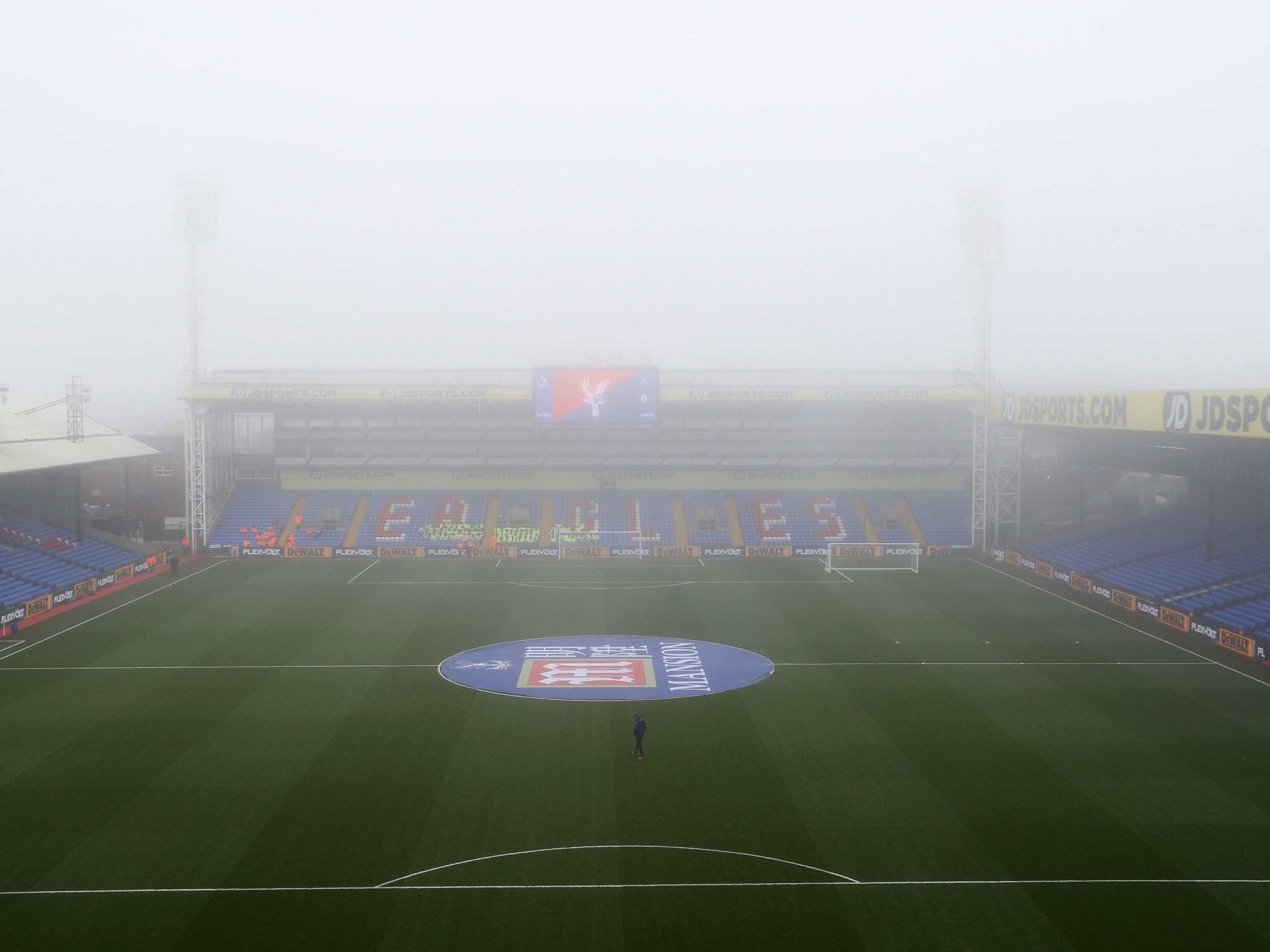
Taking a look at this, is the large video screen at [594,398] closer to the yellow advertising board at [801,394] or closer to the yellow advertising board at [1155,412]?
the yellow advertising board at [801,394]

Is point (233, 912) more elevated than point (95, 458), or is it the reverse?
point (95, 458)

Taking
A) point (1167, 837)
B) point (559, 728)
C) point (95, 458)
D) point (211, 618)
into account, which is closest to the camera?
point (1167, 837)

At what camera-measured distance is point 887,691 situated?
26.0 meters

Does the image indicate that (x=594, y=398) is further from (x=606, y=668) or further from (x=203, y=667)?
(x=203, y=667)

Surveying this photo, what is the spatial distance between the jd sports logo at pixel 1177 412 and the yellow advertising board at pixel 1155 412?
0.02 m

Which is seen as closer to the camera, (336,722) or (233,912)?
(233,912)

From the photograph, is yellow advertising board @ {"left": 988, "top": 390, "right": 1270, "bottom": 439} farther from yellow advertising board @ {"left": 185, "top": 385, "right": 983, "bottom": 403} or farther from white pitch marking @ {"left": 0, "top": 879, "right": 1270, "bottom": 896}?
white pitch marking @ {"left": 0, "top": 879, "right": 1270, "bottom": 896}

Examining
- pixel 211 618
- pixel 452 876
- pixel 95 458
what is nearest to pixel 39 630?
pixel 211 618

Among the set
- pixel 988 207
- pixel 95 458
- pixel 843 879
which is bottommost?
pixel 843 879

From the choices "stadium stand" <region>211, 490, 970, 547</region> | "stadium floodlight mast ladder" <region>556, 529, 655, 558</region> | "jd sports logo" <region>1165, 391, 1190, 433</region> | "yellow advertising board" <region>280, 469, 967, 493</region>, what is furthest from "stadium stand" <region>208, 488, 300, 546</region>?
"jd sports logo" <region>1165, 391, 1190, 433</region>

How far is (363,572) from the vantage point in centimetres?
4716

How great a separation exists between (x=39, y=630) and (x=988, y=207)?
157 feet

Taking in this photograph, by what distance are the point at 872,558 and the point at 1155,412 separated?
65.8 ft

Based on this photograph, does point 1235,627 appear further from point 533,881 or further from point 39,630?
point 39,630
